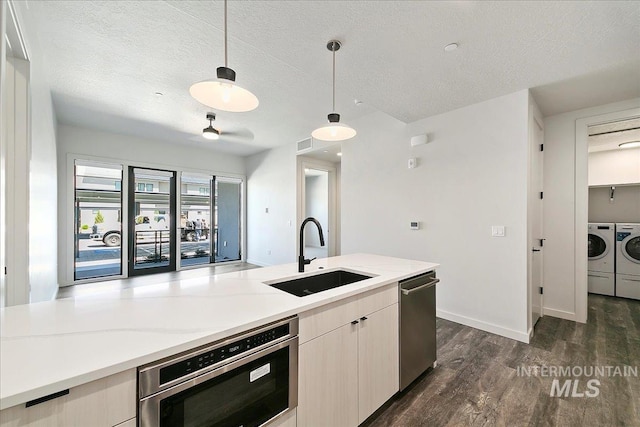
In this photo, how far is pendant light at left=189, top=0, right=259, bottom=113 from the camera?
1405 mm

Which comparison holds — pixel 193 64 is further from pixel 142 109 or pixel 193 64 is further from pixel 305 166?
pixel 305 166

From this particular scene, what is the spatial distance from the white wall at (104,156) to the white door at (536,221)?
246 inches

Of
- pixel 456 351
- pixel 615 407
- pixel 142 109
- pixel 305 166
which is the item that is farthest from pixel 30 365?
pixel 305 166

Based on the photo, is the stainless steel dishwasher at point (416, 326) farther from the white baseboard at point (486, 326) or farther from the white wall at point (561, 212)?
the white wall at point (561, 212)

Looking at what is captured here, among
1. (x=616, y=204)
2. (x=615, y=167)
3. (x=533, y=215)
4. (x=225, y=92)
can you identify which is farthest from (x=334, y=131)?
(x=616, y=204)

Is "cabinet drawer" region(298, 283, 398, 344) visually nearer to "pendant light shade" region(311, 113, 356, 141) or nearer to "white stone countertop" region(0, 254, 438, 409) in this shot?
"white stone countertop" region(0, 254, 438, 409)

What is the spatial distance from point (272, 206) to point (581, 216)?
17.5 ft

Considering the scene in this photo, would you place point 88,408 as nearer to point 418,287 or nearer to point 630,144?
point 418,287

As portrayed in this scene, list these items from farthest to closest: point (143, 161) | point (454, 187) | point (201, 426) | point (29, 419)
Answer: point (143, 161) < point (454, 187) < point (201, 426) < point (29, 419)

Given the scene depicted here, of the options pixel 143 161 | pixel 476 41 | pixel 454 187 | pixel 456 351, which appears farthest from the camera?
pixel 143 161

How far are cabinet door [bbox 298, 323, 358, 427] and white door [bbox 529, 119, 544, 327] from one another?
2632mm

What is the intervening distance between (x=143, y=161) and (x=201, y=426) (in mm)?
5941

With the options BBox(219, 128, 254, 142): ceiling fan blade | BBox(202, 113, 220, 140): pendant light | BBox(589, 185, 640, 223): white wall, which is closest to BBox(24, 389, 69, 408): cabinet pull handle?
BBox(202, 113, 220, 140): pendant light

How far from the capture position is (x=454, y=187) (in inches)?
127
